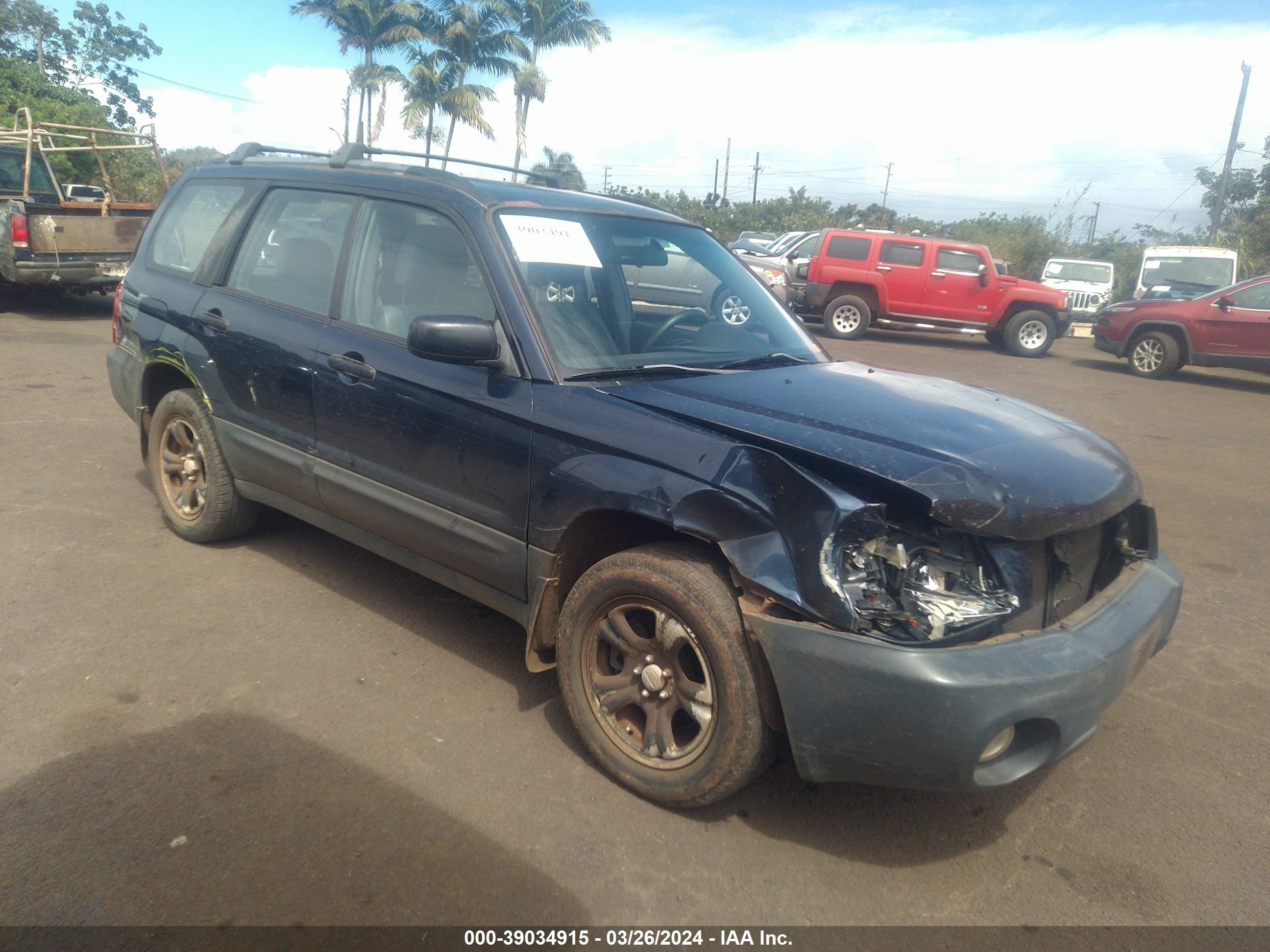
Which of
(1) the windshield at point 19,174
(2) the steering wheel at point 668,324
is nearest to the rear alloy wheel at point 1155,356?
(2) the steering wheel at point 668,324

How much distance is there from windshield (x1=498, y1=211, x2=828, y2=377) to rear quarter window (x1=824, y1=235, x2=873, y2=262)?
12449mm

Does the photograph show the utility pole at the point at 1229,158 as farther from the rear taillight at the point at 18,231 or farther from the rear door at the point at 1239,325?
the rear taillight at the point at 18,231

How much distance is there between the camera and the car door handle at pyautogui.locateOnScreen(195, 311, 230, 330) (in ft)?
13.5

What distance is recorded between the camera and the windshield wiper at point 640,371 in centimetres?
307

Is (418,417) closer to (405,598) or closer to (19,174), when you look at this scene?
(405,598)

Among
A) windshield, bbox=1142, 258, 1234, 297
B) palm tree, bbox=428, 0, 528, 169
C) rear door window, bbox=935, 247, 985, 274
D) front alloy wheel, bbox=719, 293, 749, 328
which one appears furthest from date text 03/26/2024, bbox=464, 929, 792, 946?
palm tree, bbox=428, 0, 528, 169

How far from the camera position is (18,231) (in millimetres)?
10820

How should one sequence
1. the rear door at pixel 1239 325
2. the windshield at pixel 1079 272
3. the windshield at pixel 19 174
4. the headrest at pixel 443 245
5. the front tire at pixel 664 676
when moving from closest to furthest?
the front tire at pixel 664 676 → the headrest at pixel 443 245 → the rear door at pixel 1239 325 → the windshield at pixel 19 174 → the windshield at pixel 1079 272

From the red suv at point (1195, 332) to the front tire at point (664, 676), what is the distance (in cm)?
1286

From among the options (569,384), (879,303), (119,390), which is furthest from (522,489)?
(879,303)

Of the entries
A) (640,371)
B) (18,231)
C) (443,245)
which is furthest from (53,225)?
(640,371)

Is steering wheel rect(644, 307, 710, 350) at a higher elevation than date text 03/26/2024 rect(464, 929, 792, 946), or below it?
higher

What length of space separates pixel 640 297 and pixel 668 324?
17 cm

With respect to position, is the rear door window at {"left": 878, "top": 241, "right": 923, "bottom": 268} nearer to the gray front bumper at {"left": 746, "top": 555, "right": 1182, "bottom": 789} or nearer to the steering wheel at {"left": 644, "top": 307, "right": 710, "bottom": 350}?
the steering wheel at {"left": 644, "top": 307, "right": 710, "bottom": 350}
